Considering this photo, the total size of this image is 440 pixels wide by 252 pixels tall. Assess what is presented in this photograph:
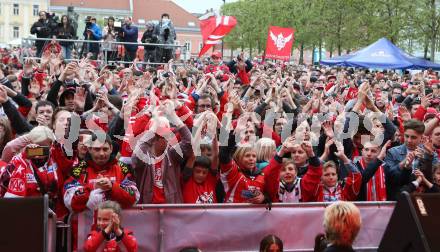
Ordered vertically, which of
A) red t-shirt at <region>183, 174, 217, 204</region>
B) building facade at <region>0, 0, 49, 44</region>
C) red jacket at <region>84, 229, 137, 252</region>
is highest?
building facade at <region>0, 0, 49, 44</region>

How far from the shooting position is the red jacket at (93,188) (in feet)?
17.6

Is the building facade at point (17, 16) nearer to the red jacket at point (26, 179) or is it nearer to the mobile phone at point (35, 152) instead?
the red jacket at point (26, 179)

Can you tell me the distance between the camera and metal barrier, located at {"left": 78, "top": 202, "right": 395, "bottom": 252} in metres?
5.58

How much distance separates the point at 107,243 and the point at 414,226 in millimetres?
2218

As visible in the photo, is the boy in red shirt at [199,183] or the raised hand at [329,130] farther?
the raised hand at [329,130]

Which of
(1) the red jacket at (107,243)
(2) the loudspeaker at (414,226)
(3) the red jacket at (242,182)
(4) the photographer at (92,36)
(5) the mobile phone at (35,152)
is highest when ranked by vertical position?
(4) the photographer at (92,36)

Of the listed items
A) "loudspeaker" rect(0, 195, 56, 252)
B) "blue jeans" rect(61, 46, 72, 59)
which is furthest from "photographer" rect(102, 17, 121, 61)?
"loudspeaker" rect(0, 195, 56, 252)

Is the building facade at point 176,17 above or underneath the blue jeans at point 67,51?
above

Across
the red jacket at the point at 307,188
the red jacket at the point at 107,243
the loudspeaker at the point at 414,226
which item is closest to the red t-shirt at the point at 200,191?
the red jacket at the point at 307,188

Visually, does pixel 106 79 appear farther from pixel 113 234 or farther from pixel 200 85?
pixel 113 234

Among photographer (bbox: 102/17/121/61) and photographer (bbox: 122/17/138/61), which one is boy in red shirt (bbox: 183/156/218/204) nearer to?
photographer (bbox: 102/17/121/61)

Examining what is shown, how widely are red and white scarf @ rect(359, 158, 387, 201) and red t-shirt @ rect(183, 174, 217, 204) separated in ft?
4.64

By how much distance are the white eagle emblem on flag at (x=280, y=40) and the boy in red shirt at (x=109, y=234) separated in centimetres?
1722

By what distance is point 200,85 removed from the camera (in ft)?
31.7
